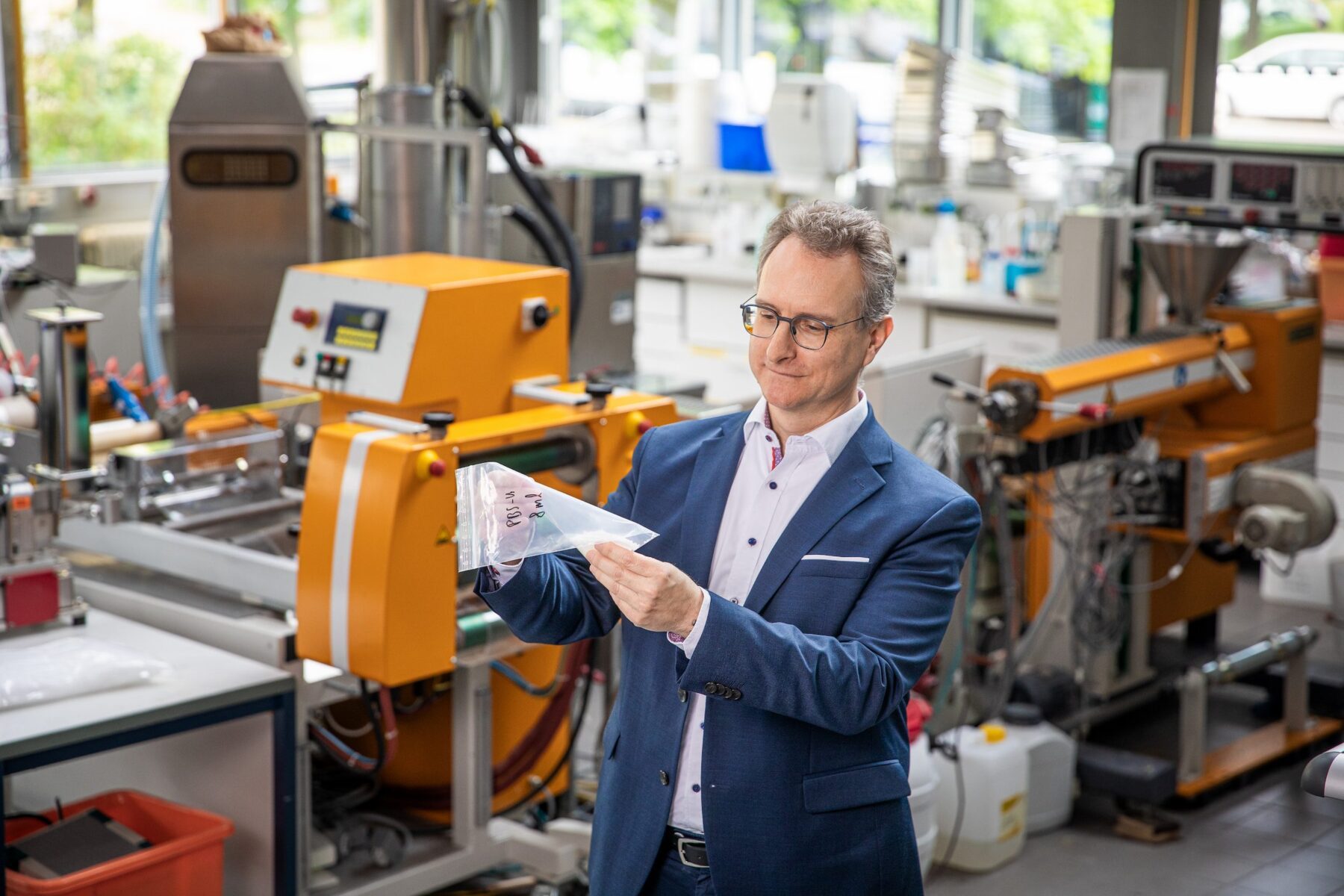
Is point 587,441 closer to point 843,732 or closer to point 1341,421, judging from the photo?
point 843,732

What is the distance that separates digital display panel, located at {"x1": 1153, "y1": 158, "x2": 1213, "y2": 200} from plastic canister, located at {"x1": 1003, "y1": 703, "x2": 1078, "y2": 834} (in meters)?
1.48

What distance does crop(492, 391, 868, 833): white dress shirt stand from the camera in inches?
65.8

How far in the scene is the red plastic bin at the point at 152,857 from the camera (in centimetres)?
233

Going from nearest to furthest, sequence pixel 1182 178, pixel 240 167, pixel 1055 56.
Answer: pixel 1182 178 → pixel 240 167 → pixel 1055 56

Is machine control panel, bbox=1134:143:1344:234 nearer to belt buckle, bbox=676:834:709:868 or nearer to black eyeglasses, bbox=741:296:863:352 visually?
black eyeglasses, bbox=741:296:863:352

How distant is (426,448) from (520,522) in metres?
0.96

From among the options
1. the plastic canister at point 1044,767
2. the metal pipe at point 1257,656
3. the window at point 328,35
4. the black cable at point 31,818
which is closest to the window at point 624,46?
the window at point 328,35

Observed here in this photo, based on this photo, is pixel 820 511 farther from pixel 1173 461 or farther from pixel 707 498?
pixel 1173 461

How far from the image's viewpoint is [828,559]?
1.62m

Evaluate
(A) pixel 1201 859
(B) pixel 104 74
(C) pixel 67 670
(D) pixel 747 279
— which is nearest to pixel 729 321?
(D) pixel 747 279

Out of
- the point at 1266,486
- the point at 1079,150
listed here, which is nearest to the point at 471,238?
the point at 1266,486

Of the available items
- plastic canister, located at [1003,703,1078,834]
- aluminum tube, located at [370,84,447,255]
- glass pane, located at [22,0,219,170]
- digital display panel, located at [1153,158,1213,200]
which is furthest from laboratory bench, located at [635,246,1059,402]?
glass pane, located at [22,0,219,170]

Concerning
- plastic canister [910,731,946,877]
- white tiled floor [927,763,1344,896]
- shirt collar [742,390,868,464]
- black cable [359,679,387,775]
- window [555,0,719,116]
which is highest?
window [555,0,719,116]

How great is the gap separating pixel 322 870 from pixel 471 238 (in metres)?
1.70
